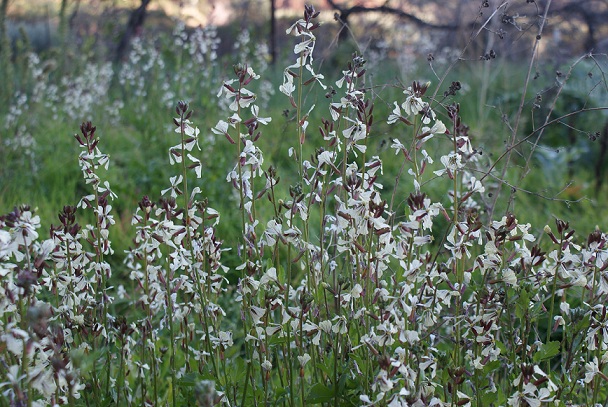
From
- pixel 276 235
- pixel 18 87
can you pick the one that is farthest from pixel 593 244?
pixel 18 87

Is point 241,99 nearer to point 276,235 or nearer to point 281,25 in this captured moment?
point 276,235

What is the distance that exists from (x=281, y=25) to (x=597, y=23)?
22.6 feet

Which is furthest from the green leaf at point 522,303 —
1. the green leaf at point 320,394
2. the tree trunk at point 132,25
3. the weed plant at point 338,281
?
the tree trunk at point 132,25

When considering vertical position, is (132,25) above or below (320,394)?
above

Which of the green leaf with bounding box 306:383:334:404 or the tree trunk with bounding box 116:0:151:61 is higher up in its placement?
the tree trunk with bounding box 116:0:151:61

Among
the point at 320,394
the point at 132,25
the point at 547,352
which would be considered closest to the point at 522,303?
the point at 547,352

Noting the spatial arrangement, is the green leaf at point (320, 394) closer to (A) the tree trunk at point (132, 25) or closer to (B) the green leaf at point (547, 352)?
(B) the green leaf at point (547, 352)

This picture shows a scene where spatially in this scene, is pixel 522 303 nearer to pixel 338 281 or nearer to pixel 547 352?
pixel 547 352

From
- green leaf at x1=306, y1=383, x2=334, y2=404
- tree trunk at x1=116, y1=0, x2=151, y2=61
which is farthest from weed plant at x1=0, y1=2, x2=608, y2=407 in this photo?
tree trunk at x1=116, y1=0, x2=151, y2=61

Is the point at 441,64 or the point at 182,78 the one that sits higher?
the point at 441,64

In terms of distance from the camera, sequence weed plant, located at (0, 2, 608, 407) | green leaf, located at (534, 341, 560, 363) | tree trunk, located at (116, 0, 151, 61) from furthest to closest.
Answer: tree trunk, located at (116, 0, 151, 61) → green leaf, located at (534, 341, 560, 363) → weed plant, located at (0, 2, 608, 407)

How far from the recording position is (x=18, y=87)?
838cm

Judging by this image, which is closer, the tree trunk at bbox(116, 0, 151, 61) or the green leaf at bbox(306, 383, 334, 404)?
the green leaf at bbox(306, 383, 334, 404)

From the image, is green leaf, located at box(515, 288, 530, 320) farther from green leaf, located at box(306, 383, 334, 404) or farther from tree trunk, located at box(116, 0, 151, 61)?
tree trunk, located at box(116, 0, 151, 61)
